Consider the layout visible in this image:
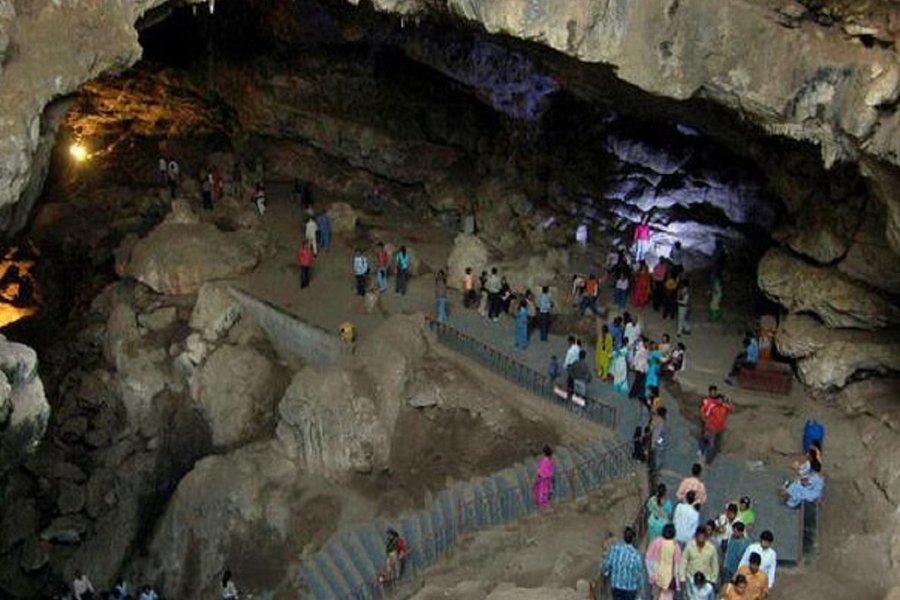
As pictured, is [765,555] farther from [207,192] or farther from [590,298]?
[207,192]

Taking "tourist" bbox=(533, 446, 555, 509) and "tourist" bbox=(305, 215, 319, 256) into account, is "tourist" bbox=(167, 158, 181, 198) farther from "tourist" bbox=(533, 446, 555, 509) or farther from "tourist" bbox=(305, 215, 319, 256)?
"tourist" bbox=(533, 446, 555, 509)

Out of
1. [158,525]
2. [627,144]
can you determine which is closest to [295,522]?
[158,525]

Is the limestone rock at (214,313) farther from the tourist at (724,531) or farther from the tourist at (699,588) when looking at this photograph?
the tourist at (699,588)

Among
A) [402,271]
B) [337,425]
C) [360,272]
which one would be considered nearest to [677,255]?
[402,271]

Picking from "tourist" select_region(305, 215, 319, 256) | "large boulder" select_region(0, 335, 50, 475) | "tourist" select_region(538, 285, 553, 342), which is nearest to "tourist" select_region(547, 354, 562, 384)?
"tourist" select_region(538, 285, 553, 342)

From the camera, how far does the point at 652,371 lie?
18.7 metres

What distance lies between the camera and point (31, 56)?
1520 cm

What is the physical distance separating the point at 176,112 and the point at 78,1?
18.8 metres

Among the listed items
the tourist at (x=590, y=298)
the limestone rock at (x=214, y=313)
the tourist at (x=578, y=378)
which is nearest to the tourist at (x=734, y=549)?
the tourist at (x=578, y=378)

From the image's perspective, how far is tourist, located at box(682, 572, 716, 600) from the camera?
12250 millimetres

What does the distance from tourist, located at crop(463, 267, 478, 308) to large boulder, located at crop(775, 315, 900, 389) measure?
698 centimetres

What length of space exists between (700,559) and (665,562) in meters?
0.45

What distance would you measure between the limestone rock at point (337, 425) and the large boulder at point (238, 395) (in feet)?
9.21

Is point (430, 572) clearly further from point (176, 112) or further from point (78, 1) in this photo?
point (176, 112)
